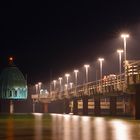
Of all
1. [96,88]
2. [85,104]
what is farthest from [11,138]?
[85,104]

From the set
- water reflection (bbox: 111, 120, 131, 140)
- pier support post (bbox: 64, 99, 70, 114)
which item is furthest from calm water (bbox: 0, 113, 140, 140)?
pier support post (bbox: 64, 99, 70, 114)

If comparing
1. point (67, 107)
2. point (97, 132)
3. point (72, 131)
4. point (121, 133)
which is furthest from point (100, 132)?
point (67, 107)

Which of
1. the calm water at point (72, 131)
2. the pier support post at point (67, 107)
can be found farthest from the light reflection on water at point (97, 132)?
the pier support post at point (67, 107)

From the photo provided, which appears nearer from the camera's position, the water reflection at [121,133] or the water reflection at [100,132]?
the water reflection at [121,133]

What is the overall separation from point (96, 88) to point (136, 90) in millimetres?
31988

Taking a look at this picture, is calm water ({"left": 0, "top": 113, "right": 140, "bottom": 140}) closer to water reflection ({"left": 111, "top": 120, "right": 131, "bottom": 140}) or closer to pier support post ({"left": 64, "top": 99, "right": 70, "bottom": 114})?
water reflection ({"left": 111, "top": 120, "right": 131, "bottom": 140})

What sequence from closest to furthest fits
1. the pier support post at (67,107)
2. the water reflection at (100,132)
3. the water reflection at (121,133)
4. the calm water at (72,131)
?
the water reflection at (121,133)
the water reflection at (100,132)
the calm water at (72,131)
the pier support post at (67,107)

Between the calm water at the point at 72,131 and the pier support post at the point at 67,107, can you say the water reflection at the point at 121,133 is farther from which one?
the pier support post at the point at 67,107

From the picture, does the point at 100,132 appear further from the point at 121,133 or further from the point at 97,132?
the point at 121,133

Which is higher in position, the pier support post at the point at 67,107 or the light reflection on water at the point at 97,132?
the light reflection on water at the point at 97,132

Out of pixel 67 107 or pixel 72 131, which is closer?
pixel 72 131

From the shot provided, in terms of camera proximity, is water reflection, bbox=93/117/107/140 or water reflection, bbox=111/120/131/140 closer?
water reflection, bbox=111/120/131/140

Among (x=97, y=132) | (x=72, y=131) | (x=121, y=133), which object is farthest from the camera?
(x=72, y=131)

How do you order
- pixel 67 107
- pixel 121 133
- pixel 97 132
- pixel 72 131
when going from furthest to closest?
pixel 67 107 → pixel 72 131 → pixel 97 132 → pixel 121 133
